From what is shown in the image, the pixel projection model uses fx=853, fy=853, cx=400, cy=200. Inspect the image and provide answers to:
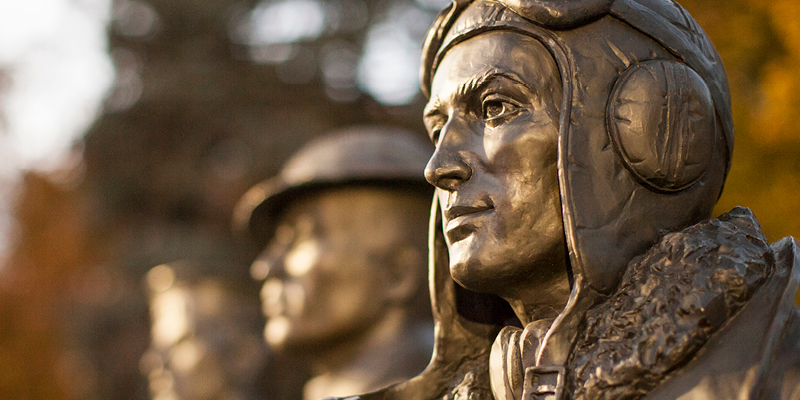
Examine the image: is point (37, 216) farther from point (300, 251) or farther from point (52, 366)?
point (300, 251)

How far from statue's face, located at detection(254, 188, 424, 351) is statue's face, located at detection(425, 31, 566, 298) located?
2.10 m

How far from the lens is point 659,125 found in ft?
7.88

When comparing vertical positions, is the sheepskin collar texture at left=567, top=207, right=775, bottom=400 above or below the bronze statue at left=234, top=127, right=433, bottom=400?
below

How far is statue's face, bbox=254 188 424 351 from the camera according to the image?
4637 mm

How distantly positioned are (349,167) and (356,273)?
1.95ft

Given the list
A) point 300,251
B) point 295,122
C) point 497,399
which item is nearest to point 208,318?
point 300,251

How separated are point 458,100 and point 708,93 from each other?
0.74m

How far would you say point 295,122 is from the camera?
15906 mm

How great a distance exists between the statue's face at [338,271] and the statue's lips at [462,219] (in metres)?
2.12

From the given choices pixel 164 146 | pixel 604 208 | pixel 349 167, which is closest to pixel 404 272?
pixel 349 167

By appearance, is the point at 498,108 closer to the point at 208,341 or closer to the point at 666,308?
the point at 666,308

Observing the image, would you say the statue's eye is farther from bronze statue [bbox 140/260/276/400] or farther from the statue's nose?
bronze statue [bbox 140/260/276/400]

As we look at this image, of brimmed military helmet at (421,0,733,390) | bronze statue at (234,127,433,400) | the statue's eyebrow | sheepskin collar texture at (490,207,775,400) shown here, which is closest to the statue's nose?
the statue's eyebrow

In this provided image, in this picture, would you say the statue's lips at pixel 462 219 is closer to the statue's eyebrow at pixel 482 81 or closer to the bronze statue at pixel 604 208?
the bronze statue at pixel 604 208
